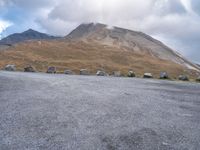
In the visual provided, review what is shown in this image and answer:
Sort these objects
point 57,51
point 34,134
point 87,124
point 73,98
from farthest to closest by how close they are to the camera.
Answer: point 57,51 → point 73,98 → point 87,124 → point 34,134

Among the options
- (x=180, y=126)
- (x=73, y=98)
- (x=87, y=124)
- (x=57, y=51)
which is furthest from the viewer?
(x=57, y=51)

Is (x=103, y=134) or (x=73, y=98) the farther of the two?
(x=73, y=98)

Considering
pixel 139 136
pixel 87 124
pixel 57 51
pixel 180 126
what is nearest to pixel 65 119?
pixel 87 124

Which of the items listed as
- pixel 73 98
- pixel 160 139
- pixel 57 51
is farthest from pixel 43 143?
pixel 57 51

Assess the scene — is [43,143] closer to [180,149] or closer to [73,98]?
[180,149]

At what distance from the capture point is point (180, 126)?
12938 millimetres

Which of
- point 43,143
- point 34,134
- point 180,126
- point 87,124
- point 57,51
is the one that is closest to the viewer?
point 43,143

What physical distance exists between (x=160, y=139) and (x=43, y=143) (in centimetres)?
352

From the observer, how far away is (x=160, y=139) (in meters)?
10.9

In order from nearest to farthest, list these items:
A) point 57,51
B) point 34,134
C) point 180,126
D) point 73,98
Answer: point 34,134 < point 180,126 < point 73,98 < point 57,51

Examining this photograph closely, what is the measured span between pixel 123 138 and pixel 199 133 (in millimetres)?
3026

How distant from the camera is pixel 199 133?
12219mm

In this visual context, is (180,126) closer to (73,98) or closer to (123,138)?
(123,138)

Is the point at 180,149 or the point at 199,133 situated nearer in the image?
the point at 180,149
